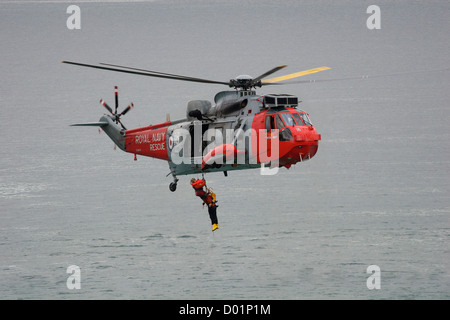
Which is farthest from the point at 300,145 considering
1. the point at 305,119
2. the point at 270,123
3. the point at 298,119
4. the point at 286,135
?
the point at 270,123

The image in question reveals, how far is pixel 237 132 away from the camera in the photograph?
107 feet

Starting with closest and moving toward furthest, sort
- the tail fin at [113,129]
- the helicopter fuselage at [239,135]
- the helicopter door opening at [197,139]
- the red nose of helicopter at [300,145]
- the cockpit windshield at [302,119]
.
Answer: the red nose of helicopter at [300,145] < the helicopter fuselage at [239,135] < the cockpit windshield at [302,119] < the helicopter door opening at [197,139] < the tail fin at [113,129]

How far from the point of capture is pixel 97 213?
51.4m

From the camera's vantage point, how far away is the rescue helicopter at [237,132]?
103 feet

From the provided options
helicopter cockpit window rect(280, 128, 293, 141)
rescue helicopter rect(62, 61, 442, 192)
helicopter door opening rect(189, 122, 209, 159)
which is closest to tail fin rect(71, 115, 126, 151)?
rescue helicopter rect(62, 61, 442, 192)

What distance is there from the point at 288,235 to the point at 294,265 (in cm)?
382

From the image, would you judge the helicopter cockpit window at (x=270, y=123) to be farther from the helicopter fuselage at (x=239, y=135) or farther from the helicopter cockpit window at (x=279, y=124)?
the helicopter cockpit window at (x=279, y=124)

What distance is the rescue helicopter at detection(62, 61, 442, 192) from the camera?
31.4 meters

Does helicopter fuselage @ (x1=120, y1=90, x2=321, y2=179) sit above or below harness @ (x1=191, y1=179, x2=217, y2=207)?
above

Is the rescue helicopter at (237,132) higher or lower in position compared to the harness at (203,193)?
higher

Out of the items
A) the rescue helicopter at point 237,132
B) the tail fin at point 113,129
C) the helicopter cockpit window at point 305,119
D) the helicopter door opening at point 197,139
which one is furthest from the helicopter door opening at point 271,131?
the tail fin at point 113,129

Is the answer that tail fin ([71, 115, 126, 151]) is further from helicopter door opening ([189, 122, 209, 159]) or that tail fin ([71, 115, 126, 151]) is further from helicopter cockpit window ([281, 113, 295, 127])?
helicopter cockpit window ([281, 113, 295, 127])

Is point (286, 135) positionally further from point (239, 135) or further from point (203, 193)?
point (203, 193)

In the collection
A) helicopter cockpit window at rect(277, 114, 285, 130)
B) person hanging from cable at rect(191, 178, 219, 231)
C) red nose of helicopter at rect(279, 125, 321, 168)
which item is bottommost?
person hanging from cable at rect(191, 178, 219, 231)
